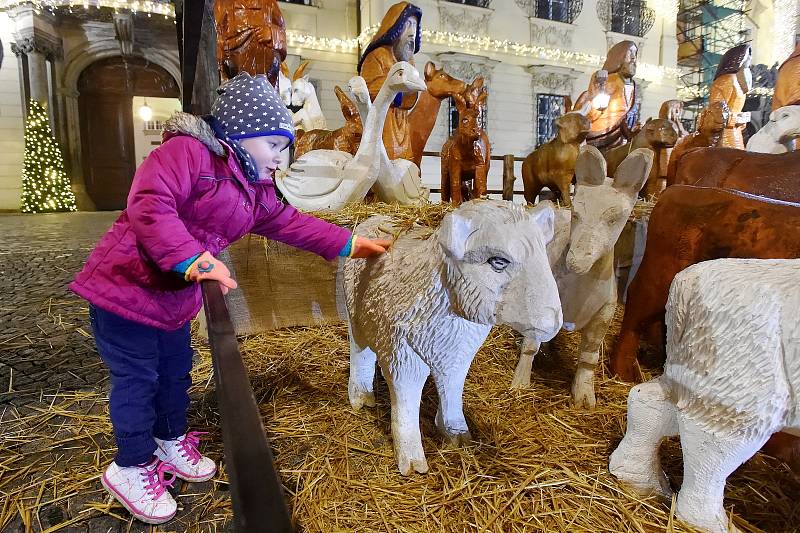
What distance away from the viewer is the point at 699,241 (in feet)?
5.70

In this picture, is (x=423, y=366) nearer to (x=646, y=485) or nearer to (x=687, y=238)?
(x=646, y=485)

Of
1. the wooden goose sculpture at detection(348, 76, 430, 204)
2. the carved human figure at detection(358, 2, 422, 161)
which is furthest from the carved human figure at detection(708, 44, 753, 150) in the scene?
the wooden goose sculpture at detection(348, 76, 430, 204)

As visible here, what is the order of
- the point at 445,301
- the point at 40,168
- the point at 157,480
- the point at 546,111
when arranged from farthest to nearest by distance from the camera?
the point at 546,111, the point at 40,168, the point at 157,480, the point at 445,301

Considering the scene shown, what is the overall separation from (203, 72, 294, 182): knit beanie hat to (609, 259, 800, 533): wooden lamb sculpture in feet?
3.95

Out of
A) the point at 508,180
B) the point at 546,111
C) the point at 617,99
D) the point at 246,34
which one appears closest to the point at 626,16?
the point at 546,111

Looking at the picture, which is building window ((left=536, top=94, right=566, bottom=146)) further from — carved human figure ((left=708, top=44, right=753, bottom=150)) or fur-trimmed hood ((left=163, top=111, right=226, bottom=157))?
fur-trimmed hood ((left=163, top=111, right=226, bottom=157))

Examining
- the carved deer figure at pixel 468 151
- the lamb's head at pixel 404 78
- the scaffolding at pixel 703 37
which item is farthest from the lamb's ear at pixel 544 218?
the scaffolding at pixel 703 37

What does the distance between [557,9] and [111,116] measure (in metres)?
12.0

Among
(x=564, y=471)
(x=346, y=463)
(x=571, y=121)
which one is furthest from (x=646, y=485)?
(x=571, y=121)

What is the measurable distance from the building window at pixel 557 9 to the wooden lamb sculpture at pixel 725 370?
12.1 meters

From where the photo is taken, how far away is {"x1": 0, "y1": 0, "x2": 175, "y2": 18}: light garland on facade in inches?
363

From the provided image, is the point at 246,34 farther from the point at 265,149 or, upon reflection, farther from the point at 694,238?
the point at 694,238

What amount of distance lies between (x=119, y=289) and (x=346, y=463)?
0.89 meters

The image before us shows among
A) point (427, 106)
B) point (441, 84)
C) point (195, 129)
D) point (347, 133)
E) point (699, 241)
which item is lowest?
point (699, 241)
